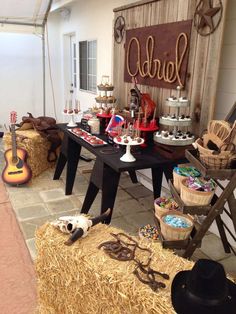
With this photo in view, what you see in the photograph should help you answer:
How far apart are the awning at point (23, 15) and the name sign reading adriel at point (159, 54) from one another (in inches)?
78.7

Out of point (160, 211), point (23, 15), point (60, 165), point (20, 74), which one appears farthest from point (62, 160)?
point (20, 74)

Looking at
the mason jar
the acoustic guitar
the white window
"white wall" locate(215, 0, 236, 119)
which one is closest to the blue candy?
"white wall" locate(215, 0, 236, 119)

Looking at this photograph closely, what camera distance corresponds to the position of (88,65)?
5176mm

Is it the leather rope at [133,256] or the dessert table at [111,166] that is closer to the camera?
the leather rope at [133,256]

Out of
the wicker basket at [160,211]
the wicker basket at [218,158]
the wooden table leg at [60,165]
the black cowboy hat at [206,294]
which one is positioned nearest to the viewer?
the black cowboy hat at [206,294]

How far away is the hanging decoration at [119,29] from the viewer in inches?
132

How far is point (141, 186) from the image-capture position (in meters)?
3.71

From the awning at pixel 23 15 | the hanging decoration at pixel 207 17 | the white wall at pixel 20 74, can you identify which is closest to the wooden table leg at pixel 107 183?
the hanging decoration at pixel 207 17

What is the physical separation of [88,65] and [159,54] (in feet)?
8.65

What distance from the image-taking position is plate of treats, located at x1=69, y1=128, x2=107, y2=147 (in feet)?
8.96

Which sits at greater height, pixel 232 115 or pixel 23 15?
pixel 23 15

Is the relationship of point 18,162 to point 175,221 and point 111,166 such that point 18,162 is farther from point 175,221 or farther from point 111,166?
point 175,221

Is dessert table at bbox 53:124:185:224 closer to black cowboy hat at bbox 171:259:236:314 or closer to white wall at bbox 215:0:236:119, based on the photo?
white wall at bbox 215:0:236:119

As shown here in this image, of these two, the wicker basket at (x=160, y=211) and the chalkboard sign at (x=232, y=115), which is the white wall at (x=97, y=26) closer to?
the chalkboard sign at (x=232, y=115)
